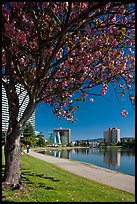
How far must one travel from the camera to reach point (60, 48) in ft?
24.5

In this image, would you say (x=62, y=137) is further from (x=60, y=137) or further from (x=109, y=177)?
(x=109, y=177)

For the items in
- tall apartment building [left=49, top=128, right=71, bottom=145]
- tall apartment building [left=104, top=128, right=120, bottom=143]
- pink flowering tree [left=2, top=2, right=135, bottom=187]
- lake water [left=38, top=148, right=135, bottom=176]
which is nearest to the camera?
pink flowering tree [left=2, top=2, right=135, bottom=187]

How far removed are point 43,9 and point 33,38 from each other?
874 millimetres

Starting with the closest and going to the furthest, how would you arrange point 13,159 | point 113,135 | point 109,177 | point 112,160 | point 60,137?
1. point 13,159
2. point 109,177
3. point 112,160
4. point 113,135
5. point 60,137

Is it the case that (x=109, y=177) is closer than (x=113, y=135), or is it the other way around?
(x=109, y=177)

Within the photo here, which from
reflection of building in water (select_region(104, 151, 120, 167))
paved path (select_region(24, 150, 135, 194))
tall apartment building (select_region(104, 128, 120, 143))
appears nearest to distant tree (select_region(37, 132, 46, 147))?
tall apartment building (select_region(104, 128, 120, 143))

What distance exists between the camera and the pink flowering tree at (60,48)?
18.3ft

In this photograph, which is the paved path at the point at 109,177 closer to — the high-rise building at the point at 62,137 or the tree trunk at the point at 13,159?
the tree trunk at the point at 13,159

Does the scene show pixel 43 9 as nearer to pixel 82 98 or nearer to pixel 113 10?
pixel 113 10

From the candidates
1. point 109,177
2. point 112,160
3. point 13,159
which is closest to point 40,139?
point 112,160

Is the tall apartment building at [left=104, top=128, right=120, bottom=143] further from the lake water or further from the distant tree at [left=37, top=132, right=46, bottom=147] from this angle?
A: the lake water

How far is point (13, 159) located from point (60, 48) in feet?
10.7

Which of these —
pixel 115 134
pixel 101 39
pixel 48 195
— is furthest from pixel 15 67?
pixel 115 134

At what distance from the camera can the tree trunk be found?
23.3ft
